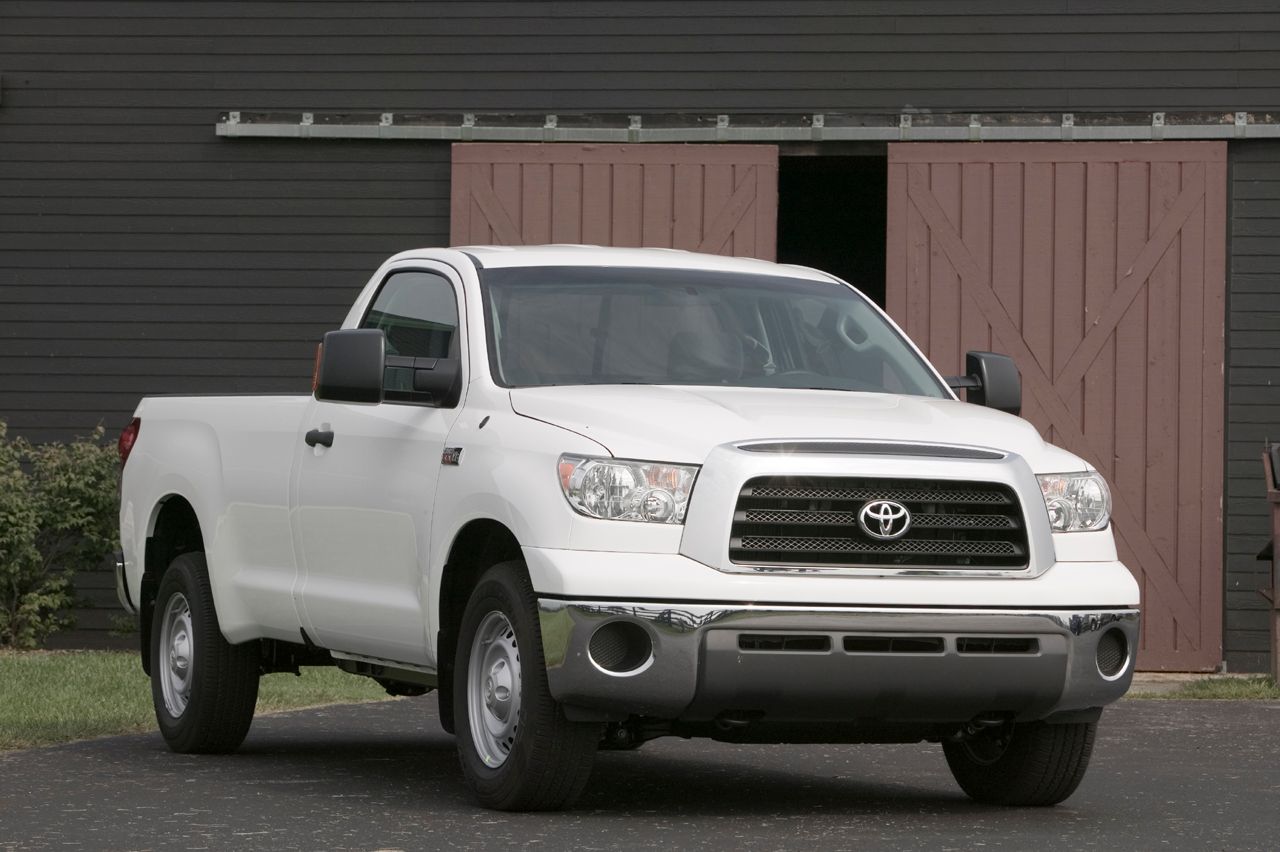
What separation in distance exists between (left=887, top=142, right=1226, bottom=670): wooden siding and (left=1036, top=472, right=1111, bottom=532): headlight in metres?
8.36

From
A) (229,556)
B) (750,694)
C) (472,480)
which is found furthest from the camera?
(229,556)

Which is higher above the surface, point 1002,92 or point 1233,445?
point 1002,92

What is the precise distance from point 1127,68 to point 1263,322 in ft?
6.44

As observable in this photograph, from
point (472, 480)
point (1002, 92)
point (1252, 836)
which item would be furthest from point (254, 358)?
point (1252, 836)

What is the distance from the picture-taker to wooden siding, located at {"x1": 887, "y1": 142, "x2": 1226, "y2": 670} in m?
15.6

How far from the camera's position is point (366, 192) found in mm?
16406

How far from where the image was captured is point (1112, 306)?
15703 millimetres

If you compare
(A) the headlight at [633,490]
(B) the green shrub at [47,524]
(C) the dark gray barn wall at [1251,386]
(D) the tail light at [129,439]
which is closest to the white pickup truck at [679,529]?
(A) the headlight at [633,490]

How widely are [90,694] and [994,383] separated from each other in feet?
18.8

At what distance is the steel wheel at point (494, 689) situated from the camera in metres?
7.18

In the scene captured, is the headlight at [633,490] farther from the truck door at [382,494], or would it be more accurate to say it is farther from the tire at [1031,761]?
the tire at [1031,761]

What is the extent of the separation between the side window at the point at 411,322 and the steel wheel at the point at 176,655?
159 centimetres

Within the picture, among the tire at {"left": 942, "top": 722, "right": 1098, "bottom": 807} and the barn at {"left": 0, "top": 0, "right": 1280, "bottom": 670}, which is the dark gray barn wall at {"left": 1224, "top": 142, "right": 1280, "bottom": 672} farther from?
the tire at {"left": 942, "top": 722, "right": 1098, "bottom": 807}

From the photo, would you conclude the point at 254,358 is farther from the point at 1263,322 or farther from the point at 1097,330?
the point at 1263,322
